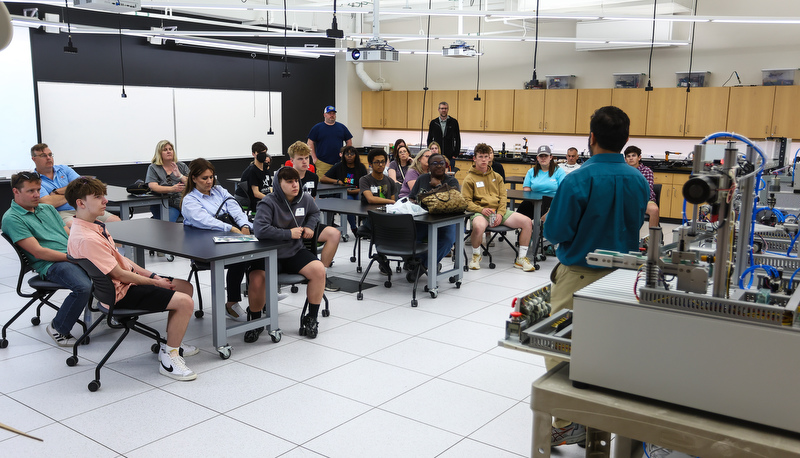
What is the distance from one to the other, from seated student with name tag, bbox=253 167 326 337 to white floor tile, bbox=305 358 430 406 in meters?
0.64

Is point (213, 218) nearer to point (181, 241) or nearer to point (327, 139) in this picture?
point (181, 241)

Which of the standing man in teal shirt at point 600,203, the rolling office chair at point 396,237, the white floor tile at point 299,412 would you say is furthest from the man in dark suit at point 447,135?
the standing man in teal shirt at point 600,203

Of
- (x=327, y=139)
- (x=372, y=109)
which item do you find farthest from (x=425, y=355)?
(x=372, y=109)

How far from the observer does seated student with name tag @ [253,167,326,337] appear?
165 inches

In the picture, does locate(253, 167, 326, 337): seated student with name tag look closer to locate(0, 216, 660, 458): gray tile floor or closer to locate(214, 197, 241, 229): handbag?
locate(0, 216, 660, 458): gray tile floor

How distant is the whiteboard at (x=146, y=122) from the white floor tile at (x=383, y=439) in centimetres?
731

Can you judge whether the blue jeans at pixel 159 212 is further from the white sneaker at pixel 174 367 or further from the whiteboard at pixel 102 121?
the white sneaker at pixel 174 367

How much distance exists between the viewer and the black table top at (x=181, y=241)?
12.0 feet

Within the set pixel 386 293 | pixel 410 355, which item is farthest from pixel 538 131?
pixel 410 355

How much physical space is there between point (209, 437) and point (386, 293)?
2.70 metres

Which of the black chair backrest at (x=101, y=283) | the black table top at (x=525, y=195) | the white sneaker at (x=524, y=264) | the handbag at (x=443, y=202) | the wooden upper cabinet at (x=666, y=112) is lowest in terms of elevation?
the white sneaker at (x=524, y=264)

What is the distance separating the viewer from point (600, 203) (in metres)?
2.47

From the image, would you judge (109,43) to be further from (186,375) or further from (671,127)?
(671,127)

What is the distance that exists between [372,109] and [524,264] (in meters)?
6.97
